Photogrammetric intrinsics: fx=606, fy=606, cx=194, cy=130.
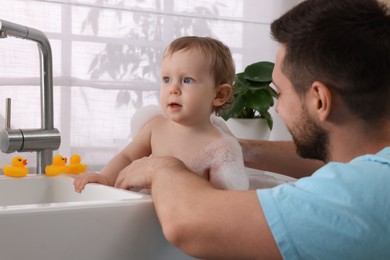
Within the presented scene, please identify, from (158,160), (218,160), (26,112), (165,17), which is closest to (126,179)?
(158,160)

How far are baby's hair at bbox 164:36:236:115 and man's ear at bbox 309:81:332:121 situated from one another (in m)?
0.32

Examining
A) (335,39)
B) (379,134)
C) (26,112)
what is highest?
(335,39)

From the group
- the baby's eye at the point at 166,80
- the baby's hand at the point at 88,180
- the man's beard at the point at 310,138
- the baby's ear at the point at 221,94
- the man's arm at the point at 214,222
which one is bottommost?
the baby's hand at the point at 88,180

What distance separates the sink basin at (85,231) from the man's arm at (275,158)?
56 centimetres

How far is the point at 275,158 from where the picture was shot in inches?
59.0

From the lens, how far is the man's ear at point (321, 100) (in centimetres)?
88

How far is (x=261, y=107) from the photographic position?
1817 mm

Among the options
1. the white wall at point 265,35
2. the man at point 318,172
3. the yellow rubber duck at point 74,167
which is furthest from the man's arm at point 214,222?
the white wall at point 265,35

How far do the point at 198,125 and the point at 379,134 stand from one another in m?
0.42

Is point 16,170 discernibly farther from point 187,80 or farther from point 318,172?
point 318,172

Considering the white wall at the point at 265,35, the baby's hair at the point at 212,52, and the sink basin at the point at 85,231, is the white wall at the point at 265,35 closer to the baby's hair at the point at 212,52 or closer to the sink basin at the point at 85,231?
the baby's hair at the point at 212,52

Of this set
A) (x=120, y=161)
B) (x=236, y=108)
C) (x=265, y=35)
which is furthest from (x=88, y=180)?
(x=265, y=35)

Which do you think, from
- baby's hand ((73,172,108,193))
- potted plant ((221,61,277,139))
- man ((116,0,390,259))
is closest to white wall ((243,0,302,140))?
potted plant ((221,61,277,139))

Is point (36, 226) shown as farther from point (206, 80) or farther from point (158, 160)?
point (206, 80)
